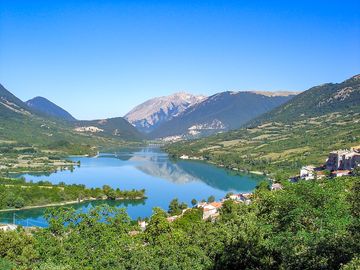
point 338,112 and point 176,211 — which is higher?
point 338,112

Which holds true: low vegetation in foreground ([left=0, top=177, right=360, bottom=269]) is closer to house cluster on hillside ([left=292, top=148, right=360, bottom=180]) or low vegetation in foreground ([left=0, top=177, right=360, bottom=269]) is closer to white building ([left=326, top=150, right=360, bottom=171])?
house cluster on hillside ([left=292, top=148, right=360, bottom=180])

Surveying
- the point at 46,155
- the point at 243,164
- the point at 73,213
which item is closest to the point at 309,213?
the point at 73,213

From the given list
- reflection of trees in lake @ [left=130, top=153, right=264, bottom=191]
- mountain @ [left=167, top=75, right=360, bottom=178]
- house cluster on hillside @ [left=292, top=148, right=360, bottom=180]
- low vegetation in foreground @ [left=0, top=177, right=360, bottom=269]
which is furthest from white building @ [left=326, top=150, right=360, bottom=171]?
low vegetation in foreground @ [left=0, top=177, right=360, bottom=269]

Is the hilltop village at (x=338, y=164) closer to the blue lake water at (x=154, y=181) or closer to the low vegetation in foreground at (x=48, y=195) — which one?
the blue lake water at (x=154, y=181)

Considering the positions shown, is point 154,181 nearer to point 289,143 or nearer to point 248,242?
point 289,143

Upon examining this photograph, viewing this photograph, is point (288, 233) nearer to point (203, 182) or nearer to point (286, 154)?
point (203, 182)

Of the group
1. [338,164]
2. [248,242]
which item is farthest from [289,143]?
[248,242]

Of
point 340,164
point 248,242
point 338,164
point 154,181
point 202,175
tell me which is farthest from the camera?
point 202,175
